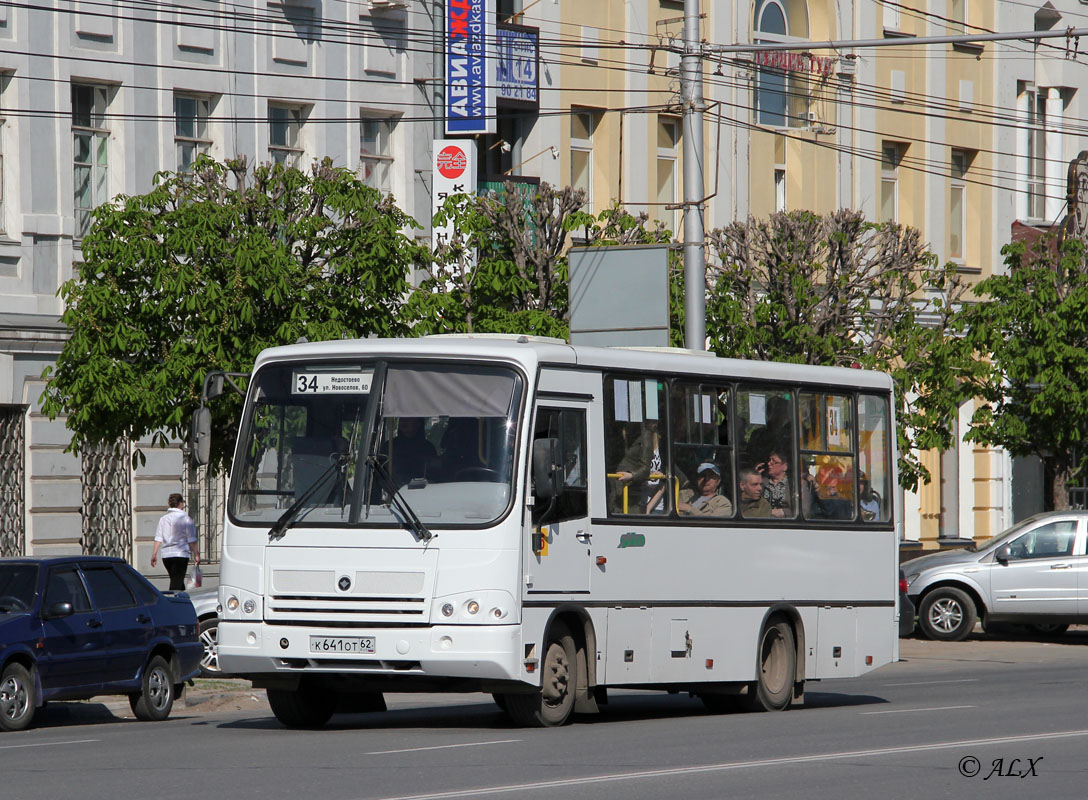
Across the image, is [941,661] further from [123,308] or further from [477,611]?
[477,611]

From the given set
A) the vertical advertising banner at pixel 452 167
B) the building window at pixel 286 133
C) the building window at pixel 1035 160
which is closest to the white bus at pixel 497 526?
the building window at pixel 286 133

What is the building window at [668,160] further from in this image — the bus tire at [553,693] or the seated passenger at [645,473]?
the bus tire at [553,693]

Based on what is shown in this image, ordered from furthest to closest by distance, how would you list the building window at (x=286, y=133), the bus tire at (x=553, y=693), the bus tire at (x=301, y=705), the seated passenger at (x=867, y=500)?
1. the building window at (x=286, y=133)
2. the seated passenger at (x=867, y=500)
3. the bus tire at (x=301, y=705)
4. the bus tire at (x=553, y=693)

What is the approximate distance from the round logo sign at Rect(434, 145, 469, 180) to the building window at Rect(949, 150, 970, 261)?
615 inches

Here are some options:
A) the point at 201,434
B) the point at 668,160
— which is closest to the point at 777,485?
the point at 201,434

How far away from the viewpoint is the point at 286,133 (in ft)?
111

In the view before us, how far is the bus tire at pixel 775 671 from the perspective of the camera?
57.3 ft

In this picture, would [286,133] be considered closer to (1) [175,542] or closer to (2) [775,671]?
(1) [175,542]

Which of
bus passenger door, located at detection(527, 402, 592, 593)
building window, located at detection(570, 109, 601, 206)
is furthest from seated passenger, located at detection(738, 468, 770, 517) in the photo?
building window, located at detection(570, 109, 601, 206)

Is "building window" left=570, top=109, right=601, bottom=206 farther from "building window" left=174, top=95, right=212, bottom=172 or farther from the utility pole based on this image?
the utility pole

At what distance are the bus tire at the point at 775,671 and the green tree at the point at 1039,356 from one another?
16.9 metres

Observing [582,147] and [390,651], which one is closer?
[390,651]

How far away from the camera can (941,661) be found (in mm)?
26734

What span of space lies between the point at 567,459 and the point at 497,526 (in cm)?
112
